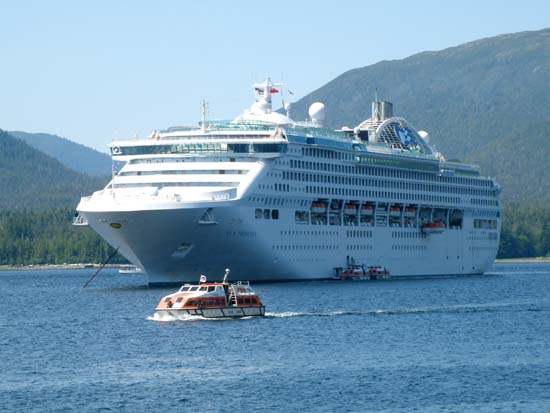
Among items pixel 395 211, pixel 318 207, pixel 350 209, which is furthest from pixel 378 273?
pixel 318 207

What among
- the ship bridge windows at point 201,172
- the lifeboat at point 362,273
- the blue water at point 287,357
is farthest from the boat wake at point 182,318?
the lifeboat at point 362,273

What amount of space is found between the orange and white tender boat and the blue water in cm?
94

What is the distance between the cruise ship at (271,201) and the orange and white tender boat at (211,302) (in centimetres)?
1931

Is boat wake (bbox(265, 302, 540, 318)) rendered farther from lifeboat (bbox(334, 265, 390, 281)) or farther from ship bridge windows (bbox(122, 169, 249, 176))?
lifeboat (bbox(334, 265, 390, 281))

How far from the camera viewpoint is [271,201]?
10669 centimetres

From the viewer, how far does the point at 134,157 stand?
10619 cm

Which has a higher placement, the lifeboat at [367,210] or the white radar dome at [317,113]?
the white radar dome at [317,113]

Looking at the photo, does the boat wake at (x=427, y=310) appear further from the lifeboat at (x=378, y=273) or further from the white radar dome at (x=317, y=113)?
the white radar dome at (x=317, y=113)

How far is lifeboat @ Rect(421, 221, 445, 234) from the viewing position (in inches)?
5340

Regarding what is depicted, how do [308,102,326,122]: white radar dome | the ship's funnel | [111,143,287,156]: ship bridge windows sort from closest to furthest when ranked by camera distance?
[111,143,287,156]: ship bridge windows < [308,102,326,122]: white radar dome < the ship's funnel

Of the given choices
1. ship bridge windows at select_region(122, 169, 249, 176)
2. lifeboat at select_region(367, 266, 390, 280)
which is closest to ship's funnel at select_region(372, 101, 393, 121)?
lifeboat at select_region(367, 266, 390, 280)

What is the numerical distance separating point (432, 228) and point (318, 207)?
23.1 metres

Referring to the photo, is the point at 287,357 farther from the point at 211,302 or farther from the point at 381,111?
the point at 381,111

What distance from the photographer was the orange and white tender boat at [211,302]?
76.9 m
